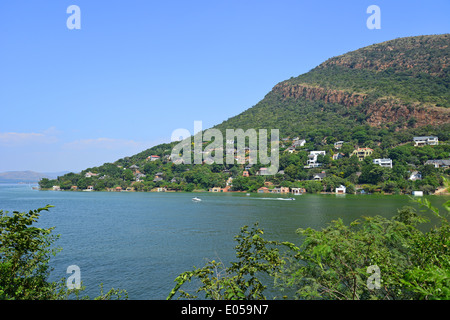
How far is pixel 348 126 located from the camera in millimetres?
105188

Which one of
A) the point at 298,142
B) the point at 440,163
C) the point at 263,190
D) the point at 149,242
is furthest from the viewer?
the point at 298,142

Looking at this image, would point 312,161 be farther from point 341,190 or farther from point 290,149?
point 341,190

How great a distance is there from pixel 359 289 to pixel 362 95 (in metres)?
121

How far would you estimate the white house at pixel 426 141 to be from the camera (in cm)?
7788

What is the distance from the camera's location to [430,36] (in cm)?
13975

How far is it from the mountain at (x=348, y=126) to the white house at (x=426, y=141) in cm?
271

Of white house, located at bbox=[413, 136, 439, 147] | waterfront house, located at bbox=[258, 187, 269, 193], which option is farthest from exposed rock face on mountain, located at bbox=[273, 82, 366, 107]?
waterfront house, located at bbox=[258, 187, 269, 193]

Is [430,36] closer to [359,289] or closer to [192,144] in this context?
[192,144]

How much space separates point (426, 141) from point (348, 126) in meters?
28.5

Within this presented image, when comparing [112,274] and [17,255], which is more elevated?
[17,255]

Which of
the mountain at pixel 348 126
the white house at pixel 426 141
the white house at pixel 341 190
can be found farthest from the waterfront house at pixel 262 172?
the white house at pixel 426 141

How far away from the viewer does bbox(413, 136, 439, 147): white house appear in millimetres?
77881

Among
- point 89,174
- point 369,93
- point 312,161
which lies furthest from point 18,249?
point 369,93
